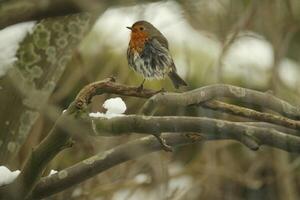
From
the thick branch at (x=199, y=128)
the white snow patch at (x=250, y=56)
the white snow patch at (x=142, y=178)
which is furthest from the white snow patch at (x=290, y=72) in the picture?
the thick branch at (x=199, y=128)

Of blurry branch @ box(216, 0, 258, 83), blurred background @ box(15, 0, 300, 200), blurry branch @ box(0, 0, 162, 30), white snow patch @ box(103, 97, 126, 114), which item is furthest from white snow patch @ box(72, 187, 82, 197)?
white snow patch @ box(103, 97, 126, 114)

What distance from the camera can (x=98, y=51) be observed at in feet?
15.3

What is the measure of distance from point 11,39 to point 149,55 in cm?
64

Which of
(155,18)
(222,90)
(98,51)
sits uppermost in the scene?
(222,90)

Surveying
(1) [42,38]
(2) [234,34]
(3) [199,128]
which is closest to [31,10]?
(1) [42,38]

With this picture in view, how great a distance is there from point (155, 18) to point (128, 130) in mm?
2092

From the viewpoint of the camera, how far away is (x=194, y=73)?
5500 millimetres

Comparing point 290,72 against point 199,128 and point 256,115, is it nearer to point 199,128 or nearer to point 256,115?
point 256,115

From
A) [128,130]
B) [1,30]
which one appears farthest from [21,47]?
[128,130]

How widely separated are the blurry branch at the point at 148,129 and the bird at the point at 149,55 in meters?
0.79

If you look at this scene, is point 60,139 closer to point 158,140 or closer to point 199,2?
point 158,140

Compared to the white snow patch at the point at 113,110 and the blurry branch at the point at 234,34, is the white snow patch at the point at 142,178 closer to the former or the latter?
the blurry branch at the point at 234,34

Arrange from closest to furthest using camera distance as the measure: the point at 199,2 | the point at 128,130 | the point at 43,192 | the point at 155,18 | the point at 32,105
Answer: the point at 128,130, the point at 43,192, the point at 32,105, the point at 199,2, the point at 155,18

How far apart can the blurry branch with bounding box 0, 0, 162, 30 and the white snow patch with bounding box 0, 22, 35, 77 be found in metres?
0.09
